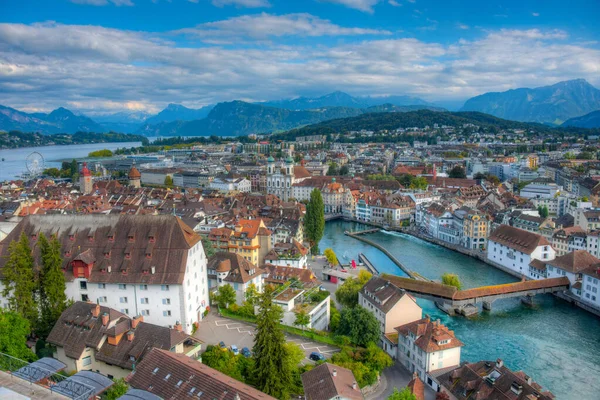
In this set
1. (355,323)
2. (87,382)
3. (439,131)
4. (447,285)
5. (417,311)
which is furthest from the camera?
(439,131)

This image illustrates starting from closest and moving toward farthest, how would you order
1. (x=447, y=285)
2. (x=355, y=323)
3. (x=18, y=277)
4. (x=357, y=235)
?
(x=18, y=277) < (x=355, y=323) < (x=447, y=285) < (x=357, y=235)

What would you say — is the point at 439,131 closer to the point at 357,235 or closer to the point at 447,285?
the point at 357,235

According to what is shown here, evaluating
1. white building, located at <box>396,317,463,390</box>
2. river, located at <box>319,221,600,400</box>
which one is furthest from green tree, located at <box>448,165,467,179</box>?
white building, located at <box>396,317,463,390</box>

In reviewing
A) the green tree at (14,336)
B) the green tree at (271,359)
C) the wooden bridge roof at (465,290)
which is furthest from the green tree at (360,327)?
the green tree at (14,336)

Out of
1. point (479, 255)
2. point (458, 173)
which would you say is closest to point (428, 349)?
point (479, 255)

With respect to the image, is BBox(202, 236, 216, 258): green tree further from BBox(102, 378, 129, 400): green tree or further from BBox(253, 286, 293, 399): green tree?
BBox(102, 378, 129, 400): green tree

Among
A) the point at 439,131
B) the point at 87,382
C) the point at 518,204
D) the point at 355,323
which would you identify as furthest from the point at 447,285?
the point at 439,131
